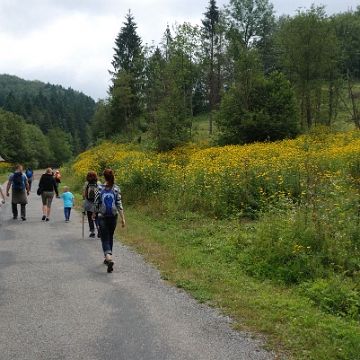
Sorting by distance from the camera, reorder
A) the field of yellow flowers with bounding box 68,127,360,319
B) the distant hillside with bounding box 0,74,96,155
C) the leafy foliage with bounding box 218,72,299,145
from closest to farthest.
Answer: the field of yellow flowers with bounding box 68,127,360,319
the leafy foliage with bounding box 218,72,299,145
the distant hillside with bounding box 0,74,96,155

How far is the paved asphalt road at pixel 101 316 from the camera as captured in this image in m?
4.17

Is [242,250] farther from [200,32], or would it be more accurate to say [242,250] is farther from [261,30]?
[261,30]

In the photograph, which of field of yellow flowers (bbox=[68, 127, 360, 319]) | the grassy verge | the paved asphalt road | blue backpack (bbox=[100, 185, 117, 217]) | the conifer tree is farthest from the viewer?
the conifer tree

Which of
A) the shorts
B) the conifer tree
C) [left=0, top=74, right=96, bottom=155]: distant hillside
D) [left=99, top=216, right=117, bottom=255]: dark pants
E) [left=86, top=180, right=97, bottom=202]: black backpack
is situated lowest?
[left=99, top=216, right=117, bottom=255]: dark pants

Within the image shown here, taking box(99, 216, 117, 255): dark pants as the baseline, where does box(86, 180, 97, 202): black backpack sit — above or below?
above

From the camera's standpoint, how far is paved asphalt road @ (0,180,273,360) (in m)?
4.17

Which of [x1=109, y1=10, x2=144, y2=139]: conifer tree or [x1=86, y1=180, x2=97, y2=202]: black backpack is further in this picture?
[x1=109, y1=10, x2=144, y2=139]: conifer tree

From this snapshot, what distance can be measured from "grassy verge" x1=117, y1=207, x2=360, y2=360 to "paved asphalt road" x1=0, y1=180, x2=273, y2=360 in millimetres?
271

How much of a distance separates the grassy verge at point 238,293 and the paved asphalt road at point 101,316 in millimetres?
271

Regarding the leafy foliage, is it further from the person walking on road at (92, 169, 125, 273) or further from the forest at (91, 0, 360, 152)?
the person walking on road at (92, 169, 125, 273)

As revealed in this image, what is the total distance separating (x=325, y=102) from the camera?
32.3 metres

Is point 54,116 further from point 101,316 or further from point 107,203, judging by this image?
point 101,316

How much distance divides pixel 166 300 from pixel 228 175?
25.1ft

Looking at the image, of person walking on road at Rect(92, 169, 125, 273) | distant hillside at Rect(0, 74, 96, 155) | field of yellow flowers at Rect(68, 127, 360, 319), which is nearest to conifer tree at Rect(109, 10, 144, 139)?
field of yellow flowers at Rect(68, 127, 360, 319)
